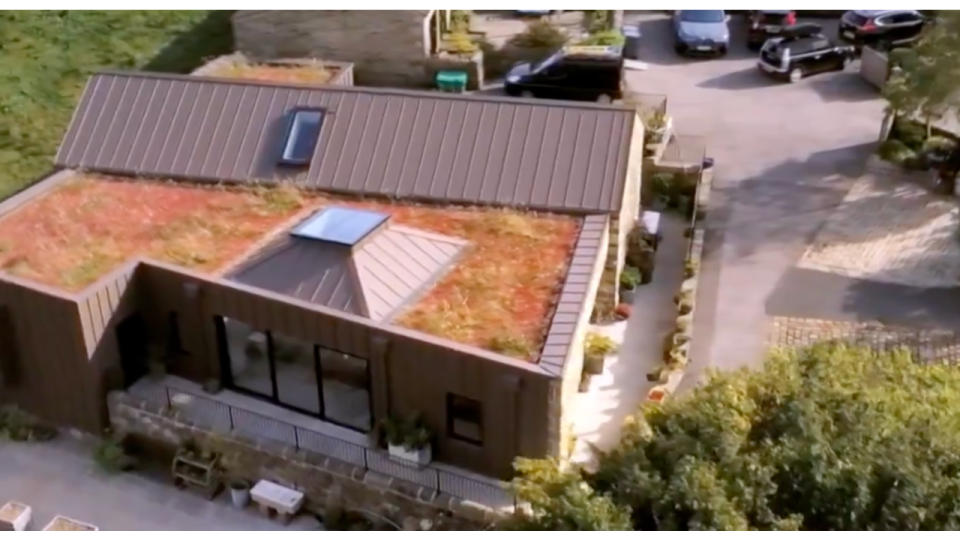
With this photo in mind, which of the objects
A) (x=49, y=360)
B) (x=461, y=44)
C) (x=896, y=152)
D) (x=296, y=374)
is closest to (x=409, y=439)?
(x=296, y=374)

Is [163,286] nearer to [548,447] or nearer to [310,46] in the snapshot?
[548,447]

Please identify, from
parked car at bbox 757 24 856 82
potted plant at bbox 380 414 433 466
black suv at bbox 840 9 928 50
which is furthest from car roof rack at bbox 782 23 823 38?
potted plant at bbox 380 414 433 466

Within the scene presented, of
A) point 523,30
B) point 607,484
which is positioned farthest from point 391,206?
point 523,30

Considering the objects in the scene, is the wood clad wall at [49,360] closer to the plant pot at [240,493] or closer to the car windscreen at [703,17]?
the plant pot at [240,493]

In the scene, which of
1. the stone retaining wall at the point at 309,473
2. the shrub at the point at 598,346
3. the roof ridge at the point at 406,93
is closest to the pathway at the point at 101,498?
the stone retaining wall at the point at 309,473

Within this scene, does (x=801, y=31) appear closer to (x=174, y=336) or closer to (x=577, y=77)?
(x=577, y=77)
